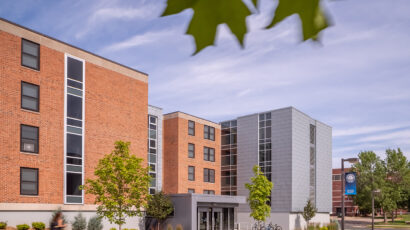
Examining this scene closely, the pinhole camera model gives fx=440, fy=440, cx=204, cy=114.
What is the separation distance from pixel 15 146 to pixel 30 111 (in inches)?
98.2

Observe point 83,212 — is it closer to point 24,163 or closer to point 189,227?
point 24,163

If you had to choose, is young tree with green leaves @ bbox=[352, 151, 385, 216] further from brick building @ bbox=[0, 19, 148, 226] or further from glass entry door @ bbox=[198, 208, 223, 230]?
brick building @ bbox=[0, 19, 148, 226]

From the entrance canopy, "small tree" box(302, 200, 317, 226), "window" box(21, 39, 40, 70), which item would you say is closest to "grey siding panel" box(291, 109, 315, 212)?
"small tree" box(302, 200, 317, 226)

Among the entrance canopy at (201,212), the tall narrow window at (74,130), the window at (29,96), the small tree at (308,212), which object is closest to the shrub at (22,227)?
the tall narrow window at (74,130)

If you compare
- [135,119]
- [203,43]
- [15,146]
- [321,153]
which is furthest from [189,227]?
[203,43]

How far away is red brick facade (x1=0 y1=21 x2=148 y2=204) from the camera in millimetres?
26328

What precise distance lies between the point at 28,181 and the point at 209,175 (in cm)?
2830

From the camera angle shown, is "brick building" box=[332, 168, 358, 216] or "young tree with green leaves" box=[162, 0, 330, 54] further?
"brick building" box=[332, 168, 358, 216]

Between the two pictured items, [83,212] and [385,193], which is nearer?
[83,212]

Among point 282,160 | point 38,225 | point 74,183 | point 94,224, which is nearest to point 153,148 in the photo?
point 282,160

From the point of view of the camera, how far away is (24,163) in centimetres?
2700

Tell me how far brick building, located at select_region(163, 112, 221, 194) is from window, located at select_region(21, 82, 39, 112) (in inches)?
852

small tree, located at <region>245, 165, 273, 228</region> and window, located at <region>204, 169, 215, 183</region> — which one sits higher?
window, located at <region>204, 169, 215, 183</region>

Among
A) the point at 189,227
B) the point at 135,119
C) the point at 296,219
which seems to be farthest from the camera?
the point at 296,219
